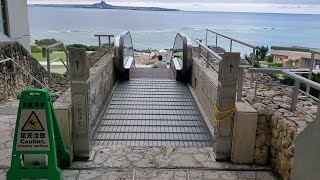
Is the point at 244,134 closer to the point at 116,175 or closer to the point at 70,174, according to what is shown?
the point at 116,175

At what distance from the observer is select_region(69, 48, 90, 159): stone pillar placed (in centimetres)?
399

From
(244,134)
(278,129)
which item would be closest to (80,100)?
(244,134)

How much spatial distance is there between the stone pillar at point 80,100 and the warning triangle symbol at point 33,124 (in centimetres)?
80

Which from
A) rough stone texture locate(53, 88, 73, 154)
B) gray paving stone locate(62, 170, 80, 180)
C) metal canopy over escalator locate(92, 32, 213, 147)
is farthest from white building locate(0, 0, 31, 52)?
gray paving stone locate(62, 170, 80, 180)

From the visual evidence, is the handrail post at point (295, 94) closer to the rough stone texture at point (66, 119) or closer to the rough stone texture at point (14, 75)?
the rough stone texture at point (66, 119)

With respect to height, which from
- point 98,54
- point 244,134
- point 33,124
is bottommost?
point 244,134

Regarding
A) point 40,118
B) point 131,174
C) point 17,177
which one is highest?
point 40,118

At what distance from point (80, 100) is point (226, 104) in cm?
185

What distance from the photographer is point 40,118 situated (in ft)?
11.0

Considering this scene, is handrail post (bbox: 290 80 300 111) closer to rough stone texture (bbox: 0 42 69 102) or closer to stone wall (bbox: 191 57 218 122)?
stone wall (bbox: 191 57 218 122)

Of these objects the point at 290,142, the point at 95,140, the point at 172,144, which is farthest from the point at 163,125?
the point at 290,142

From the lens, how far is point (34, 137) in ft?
11.0

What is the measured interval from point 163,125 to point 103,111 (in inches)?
53.3

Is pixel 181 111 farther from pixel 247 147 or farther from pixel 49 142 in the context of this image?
pixel 49 142
